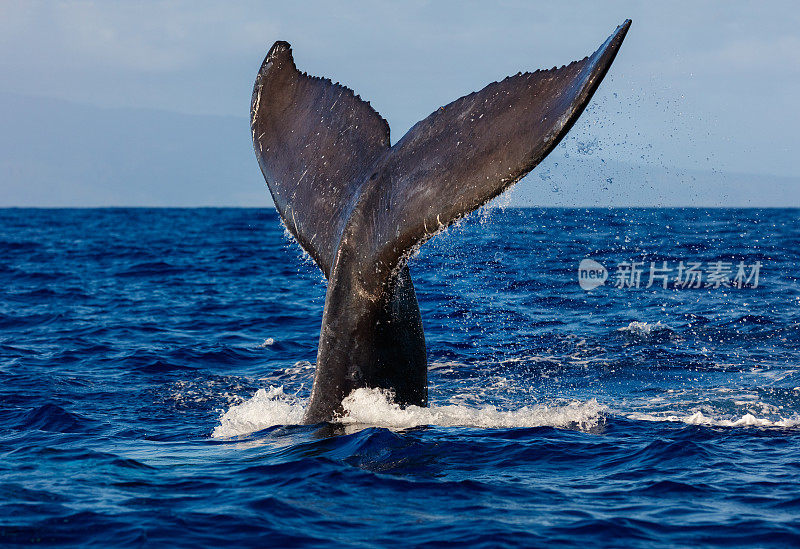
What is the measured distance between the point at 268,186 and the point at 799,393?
221 inches

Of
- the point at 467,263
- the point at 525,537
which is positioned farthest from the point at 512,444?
the point at 467,263

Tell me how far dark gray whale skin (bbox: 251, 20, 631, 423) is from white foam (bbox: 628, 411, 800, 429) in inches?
99.4

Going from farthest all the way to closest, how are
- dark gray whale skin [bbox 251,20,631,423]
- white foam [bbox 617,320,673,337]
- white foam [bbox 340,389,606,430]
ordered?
white foam [bbox 617,320,673,337] → white foam [bbox 340,389,606,430] → dark gray whale skin [bbox 251,20,631,423]

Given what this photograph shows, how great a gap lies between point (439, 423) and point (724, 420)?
2583mm

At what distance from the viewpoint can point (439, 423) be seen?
7.41 m

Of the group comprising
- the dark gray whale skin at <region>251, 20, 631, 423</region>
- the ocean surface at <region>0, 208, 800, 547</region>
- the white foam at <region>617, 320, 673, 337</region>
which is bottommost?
the ocean surface at <region>0, 208, 800, 547</region>

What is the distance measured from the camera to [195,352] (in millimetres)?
13031

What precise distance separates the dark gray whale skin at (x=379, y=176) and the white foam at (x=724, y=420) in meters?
2.52

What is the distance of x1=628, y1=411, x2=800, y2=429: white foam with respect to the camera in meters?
7.75

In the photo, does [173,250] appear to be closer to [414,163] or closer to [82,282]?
[82,282]

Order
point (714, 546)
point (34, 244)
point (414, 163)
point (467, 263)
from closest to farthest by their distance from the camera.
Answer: point (714, 546)
point (414, 163)
point (467, 263)
point (34, 244)

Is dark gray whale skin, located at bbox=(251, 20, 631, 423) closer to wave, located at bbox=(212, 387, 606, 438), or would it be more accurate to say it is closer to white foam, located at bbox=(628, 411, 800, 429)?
wave, located at bbox=(212, 387, 606, 438)

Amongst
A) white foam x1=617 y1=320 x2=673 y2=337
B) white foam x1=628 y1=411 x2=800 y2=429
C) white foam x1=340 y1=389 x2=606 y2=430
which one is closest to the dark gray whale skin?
white foam x1=340 y1=389 x2=606 y2=430

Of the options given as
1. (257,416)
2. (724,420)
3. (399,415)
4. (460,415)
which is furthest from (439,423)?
(724,420)
